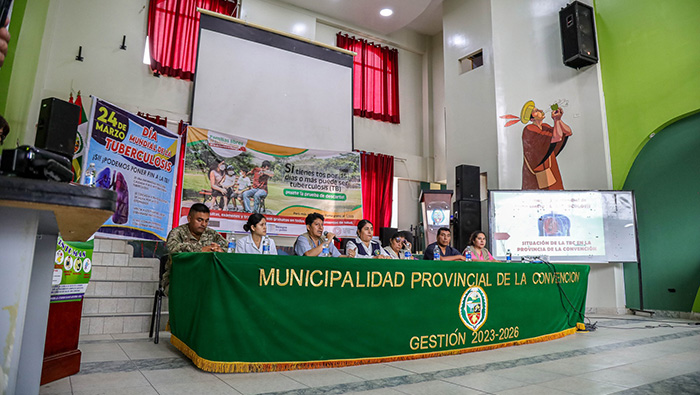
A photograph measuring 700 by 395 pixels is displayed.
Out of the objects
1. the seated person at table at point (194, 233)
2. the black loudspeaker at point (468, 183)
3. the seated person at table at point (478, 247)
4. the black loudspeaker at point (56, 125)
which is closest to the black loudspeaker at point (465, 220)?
the black loudspeaker at point (468, 183)

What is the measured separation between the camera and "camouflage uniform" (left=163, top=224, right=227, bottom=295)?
3.02 meters

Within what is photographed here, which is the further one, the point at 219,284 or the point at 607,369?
the point at 607,369

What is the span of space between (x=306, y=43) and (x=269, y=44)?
64 centimetres

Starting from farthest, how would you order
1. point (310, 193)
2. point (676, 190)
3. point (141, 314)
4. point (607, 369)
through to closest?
1. point (310, 193)
2. point (676, 190)
3. point (141, 314)
4. point (607, 369)

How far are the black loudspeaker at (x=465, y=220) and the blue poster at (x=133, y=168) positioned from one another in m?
3.77

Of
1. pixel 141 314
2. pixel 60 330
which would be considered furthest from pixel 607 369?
pixel 141 314

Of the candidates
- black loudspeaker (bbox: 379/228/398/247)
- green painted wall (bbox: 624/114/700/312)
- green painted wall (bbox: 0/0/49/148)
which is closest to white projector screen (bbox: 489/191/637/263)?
green painted wall (bbox: 624/114/700/312)

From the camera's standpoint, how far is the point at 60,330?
1.96m

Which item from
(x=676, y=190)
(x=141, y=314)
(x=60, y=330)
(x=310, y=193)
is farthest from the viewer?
(x=310, y=193)

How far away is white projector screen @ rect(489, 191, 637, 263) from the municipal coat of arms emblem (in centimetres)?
280

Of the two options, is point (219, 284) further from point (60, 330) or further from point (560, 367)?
point (560, 367)

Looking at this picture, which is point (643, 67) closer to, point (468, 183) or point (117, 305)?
point (468, 183)

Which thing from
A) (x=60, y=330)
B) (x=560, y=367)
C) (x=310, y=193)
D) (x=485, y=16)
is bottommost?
(x=560, y=367)

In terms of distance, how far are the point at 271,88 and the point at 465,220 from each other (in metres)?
3.52
